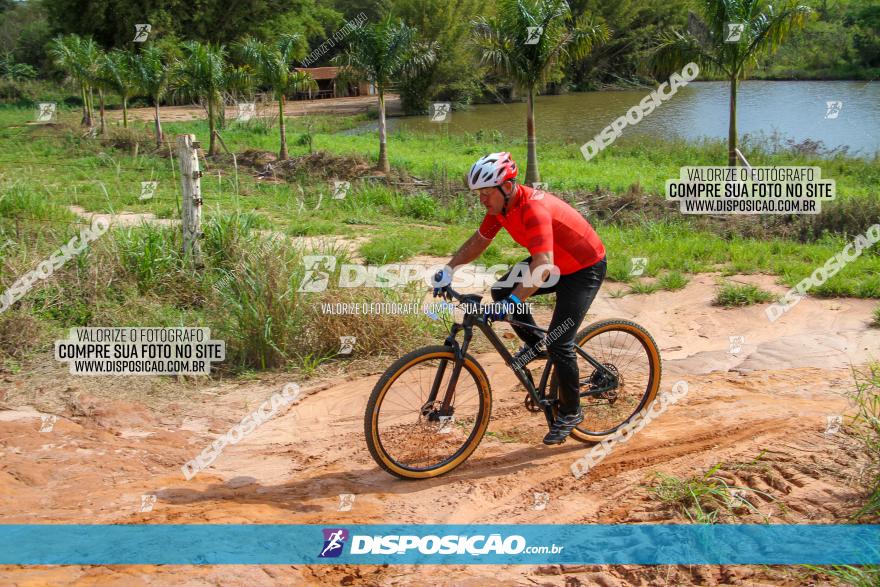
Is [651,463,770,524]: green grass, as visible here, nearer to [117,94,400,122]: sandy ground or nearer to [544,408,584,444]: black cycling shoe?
[544,408,584,444]: black cycling shoe

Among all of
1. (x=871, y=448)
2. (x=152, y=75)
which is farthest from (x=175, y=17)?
(x=871, y=448)

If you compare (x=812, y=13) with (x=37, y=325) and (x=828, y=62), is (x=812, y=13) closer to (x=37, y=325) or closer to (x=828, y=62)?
(x=37, y=325)

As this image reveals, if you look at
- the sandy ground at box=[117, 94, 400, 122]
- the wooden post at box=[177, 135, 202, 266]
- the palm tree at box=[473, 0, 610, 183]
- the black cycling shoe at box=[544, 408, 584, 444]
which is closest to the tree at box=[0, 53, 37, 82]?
the sandy ground at box=[117, 94, 400, 122]

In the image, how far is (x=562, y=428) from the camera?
5.52 m

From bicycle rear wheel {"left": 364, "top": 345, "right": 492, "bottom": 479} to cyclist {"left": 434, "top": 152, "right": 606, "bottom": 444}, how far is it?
0.44 m

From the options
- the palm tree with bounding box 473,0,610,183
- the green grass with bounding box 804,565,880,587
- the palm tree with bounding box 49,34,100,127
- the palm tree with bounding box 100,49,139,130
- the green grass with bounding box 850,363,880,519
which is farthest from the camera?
the palm tree with bounding box 49,34,100,127

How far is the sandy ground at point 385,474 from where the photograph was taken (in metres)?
4.20

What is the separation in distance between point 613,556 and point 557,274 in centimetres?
186

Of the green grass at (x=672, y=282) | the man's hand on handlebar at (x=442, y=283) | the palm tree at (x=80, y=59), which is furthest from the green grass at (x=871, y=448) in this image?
the palm tree at (x=80, y=59)

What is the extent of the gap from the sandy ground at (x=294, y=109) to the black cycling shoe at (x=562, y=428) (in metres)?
35.0

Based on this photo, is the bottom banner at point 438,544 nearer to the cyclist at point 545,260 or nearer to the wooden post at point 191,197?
the cyclist at point 545,260

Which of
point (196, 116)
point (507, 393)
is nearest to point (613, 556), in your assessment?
point (507, 393)

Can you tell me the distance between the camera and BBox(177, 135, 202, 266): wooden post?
28.8ft

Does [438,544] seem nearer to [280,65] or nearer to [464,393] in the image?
[464,393]
